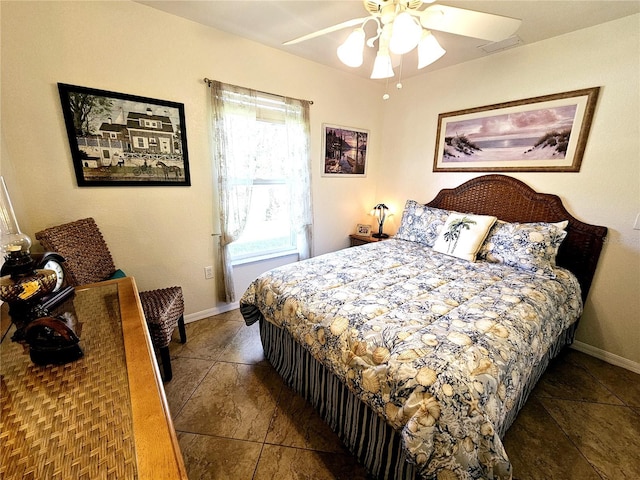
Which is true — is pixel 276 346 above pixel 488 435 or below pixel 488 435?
below

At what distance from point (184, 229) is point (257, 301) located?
101cm

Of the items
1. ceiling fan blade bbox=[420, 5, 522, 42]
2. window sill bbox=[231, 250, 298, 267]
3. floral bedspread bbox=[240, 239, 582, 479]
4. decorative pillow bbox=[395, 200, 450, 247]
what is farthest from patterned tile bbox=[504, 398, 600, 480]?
window sill bbox=[231, 250, 298, 267]

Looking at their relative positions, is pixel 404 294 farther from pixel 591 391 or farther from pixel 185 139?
pixel 185 139

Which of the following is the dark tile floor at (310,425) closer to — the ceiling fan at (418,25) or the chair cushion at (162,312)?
the chair cushion at (162,312)

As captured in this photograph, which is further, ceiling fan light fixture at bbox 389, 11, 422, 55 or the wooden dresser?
ceiling fan light fixture at bbox 389, 11, 422, 55

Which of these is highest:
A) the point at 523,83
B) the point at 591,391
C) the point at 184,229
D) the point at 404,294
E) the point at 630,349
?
the point at 523,83

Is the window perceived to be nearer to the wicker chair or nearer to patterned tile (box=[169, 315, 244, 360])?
patterned tile (box=[169, 315, 244, 360])

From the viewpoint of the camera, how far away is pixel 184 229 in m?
2.24

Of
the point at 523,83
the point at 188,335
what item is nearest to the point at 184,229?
the point at 188,335

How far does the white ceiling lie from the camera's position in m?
1.67

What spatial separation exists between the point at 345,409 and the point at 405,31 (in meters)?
1.85

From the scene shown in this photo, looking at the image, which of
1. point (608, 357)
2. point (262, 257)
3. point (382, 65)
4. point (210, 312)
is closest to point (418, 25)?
point (382, 65)

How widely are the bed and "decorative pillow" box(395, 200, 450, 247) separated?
32mm

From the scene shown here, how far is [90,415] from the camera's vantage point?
0.66 meters
